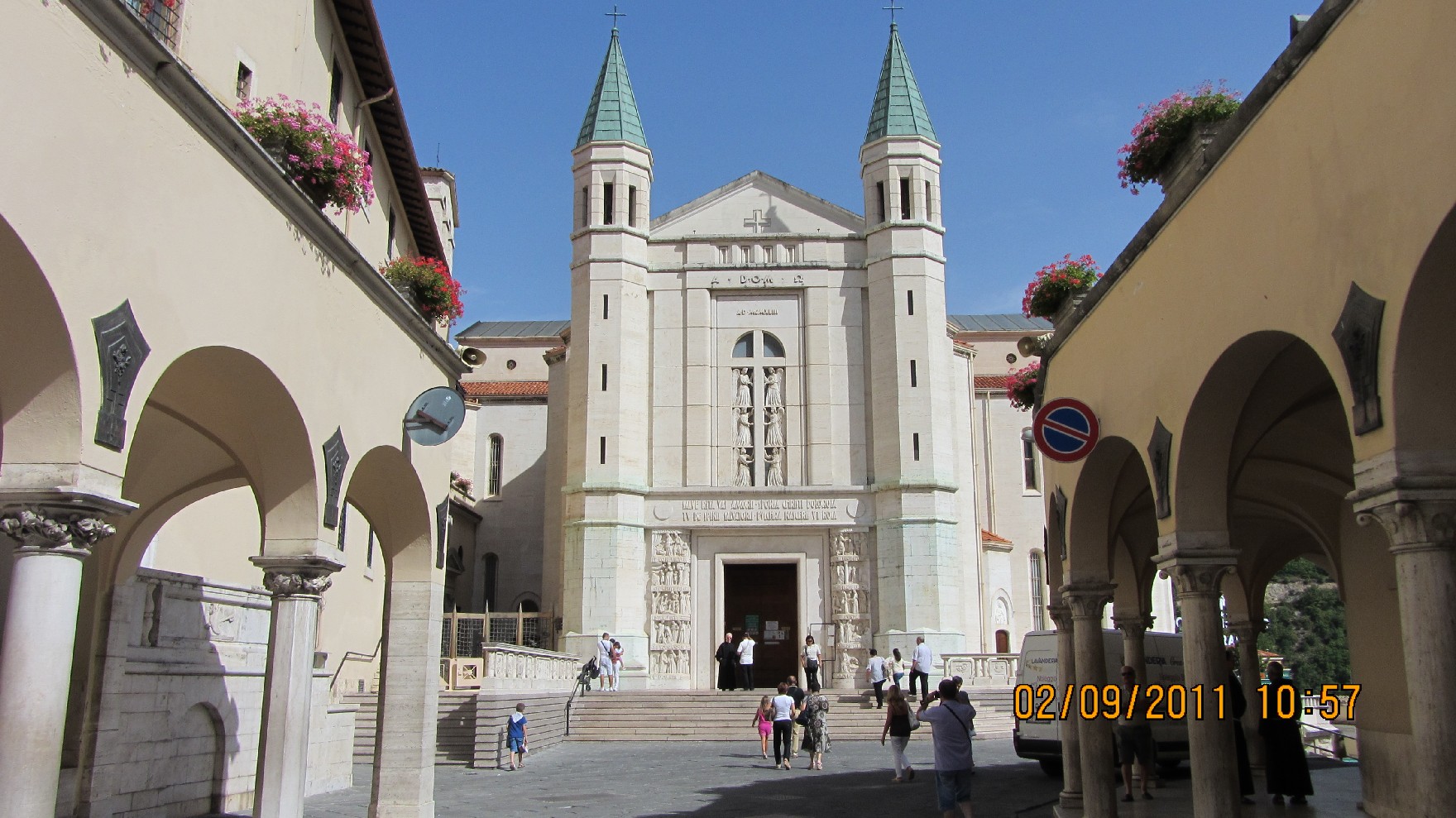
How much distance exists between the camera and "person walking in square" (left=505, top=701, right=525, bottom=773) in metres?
21.8

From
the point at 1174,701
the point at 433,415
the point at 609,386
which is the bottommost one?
the point at 1174,701

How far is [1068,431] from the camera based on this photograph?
13.0 metres

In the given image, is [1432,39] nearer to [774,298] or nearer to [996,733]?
[996,733]

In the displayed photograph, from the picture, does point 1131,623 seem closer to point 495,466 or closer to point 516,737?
point 516,737

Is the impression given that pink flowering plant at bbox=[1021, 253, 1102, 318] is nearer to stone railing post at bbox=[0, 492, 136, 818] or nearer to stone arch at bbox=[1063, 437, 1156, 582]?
stone arch at bbox=[1063, 437, 1156, 582]

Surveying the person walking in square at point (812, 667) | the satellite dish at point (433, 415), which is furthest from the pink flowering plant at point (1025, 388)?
the person walking in square at point (812, 667)

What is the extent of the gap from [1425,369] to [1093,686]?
7827 mm

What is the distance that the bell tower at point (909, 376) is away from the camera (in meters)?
34.4

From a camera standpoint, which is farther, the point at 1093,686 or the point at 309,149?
the point at 1093,686

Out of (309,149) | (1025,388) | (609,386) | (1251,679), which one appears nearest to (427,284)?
(309,149)

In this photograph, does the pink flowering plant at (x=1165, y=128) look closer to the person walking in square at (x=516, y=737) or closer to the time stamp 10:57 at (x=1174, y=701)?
the time stamp 10:57 at (x=1174, y=701)

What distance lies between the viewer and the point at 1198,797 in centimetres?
1044

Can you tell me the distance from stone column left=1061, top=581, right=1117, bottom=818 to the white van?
13.5 feet

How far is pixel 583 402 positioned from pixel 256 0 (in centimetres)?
2113
